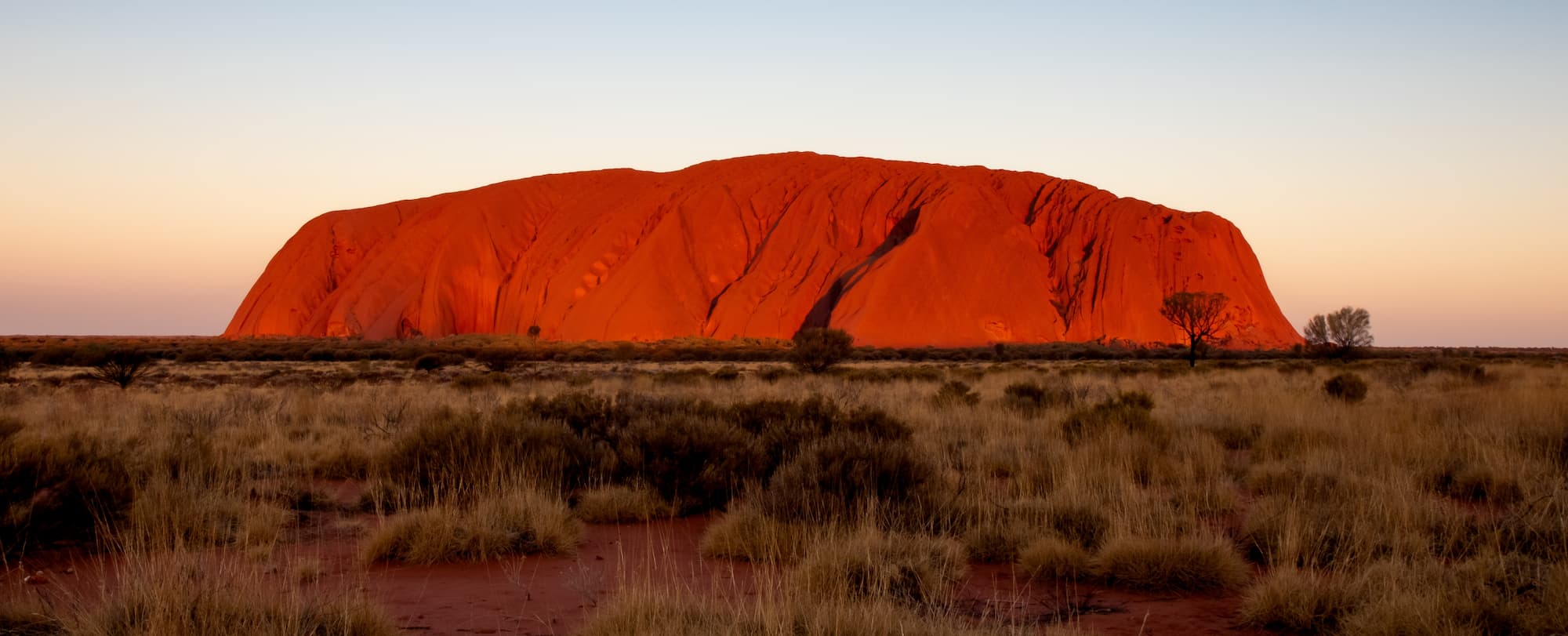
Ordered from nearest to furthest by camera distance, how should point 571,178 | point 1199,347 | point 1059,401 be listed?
point 1059,401 < point 1199,347 < point 571,178

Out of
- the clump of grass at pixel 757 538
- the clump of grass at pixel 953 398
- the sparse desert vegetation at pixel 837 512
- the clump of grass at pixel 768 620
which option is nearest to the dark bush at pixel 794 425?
the sparse desert vegetation at pixel 837 512

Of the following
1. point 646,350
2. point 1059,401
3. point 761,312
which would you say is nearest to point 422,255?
point 761,312

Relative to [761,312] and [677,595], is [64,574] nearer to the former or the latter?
[677,595]

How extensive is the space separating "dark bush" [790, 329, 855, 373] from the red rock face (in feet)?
101

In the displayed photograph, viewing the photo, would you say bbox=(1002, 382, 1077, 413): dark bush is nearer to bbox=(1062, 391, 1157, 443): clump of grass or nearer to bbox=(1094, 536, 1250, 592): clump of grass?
bbox=(1062, 391, 1157, 443): clump of grass

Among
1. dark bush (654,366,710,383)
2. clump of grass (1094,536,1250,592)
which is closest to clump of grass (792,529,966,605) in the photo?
clump of grass (1094,536,1250,592)

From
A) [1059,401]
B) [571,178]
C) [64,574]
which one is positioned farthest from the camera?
[571,178]

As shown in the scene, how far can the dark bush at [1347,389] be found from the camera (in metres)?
14.1

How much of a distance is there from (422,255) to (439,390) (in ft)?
221

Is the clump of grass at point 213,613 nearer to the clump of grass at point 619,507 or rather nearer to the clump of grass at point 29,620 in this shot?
the clump of grass at point 29,620

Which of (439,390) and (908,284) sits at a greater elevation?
(908,284)

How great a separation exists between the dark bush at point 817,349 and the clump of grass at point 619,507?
2164 centimetres

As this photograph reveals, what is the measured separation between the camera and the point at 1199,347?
4644 cm

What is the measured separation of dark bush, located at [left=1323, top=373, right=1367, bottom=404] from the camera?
14148 millimetres
